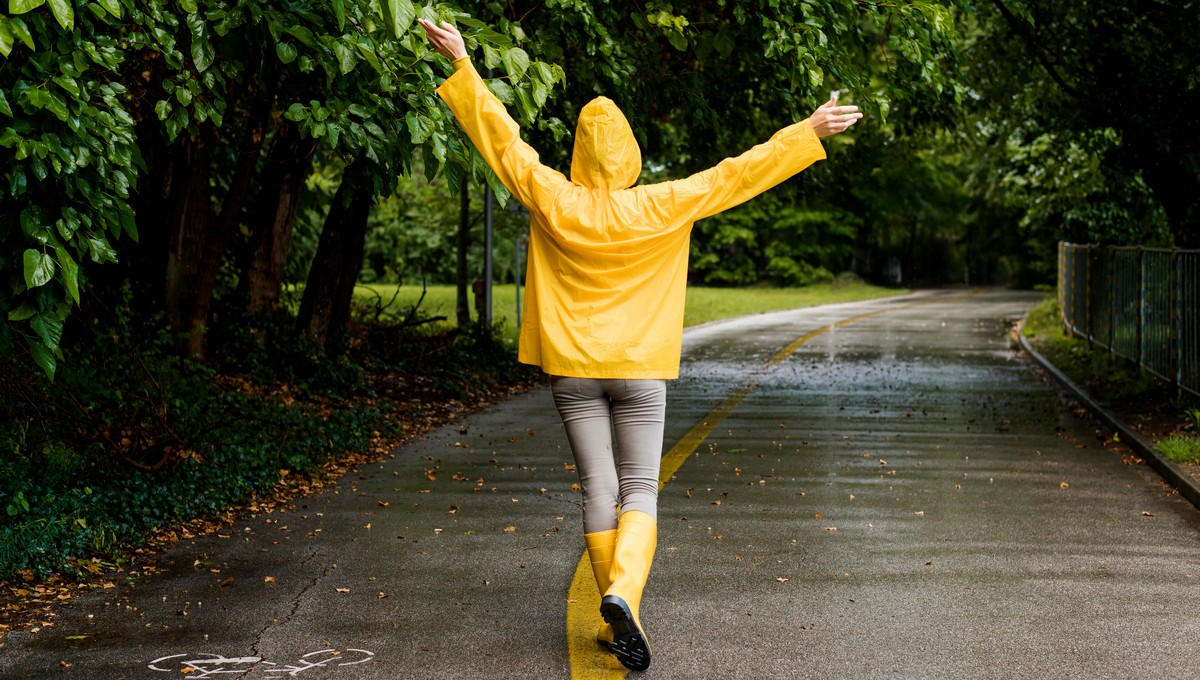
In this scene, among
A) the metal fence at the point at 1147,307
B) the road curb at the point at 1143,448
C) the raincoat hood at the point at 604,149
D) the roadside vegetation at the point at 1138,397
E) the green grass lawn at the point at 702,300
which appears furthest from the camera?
the green grass lawn at the point at 702,300

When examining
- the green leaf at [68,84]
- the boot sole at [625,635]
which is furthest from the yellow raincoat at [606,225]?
the green leaf at [68,84]

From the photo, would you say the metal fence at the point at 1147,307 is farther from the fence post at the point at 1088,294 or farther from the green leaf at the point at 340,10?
the green leaf at the point at 340,10

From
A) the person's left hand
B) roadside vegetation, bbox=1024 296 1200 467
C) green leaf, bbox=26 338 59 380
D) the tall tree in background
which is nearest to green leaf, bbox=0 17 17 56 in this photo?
green leaf, bbox=26 338 59 380

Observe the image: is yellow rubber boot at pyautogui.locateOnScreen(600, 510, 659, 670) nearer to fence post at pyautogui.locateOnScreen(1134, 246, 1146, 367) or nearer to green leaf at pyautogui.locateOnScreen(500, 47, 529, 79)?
green leaf at pyautogui.locateOnScreen(500, 47, 529, 79)

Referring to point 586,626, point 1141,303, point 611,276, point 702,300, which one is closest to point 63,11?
point 611,276

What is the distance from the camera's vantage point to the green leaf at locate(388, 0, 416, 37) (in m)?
4.23

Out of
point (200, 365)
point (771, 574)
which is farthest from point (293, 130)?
point (771, 574)

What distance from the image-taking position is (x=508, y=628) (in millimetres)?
5188

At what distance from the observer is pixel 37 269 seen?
473 centimetres

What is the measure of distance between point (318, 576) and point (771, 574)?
86.9 inches

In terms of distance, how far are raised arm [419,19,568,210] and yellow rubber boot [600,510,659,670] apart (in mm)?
1258

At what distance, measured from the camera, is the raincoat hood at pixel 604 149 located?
457cm

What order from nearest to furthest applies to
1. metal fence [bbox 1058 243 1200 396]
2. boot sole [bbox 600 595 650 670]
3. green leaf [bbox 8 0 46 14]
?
green leaf [bbox 8 0 46 14], boot sole [bbox 600 595 650 670], metal fence [bbox 1058 243 1200 396]

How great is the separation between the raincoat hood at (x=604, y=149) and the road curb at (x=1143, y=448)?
17.2 ft
